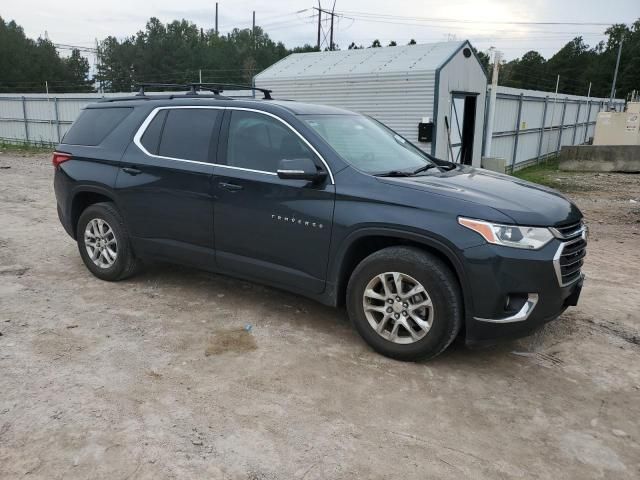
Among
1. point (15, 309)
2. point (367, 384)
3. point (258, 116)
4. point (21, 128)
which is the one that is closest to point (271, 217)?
point (258, 116)

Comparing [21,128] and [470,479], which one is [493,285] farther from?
Result: [21,128]

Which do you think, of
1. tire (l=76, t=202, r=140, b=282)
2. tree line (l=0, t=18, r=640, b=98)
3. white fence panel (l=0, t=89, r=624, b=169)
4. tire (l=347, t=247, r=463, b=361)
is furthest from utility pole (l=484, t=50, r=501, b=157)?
tree line (l=0, t=18, r=640, b=98)

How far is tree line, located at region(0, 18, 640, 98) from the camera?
208ft

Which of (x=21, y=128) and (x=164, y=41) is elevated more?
(x=164, y=41)

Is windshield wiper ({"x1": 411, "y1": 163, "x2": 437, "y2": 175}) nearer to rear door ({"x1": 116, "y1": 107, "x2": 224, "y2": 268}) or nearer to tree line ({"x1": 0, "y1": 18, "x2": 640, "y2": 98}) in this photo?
rear door ({"x1": 116, "y1": 107, "x2": 224, "y2": 268})

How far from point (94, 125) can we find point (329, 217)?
2923 mm

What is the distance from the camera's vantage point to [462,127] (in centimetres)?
1304

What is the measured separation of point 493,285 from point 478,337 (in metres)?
0.38

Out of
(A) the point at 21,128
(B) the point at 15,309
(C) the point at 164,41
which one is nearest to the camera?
(B) the point at 15,309

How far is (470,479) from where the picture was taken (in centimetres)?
269

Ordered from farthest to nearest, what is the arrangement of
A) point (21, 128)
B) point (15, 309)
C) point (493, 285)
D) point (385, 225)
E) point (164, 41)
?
point (164, 41) < point (21, 128) < point (15, 309) < point (385, 225) < point (493, 285)

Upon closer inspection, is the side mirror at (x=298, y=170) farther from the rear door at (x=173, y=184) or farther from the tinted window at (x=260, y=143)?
the rear door at (x=173, y=184)

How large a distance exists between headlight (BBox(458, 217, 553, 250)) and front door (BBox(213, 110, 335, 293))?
1044 millimetres

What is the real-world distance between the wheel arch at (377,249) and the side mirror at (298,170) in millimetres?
→ 511
